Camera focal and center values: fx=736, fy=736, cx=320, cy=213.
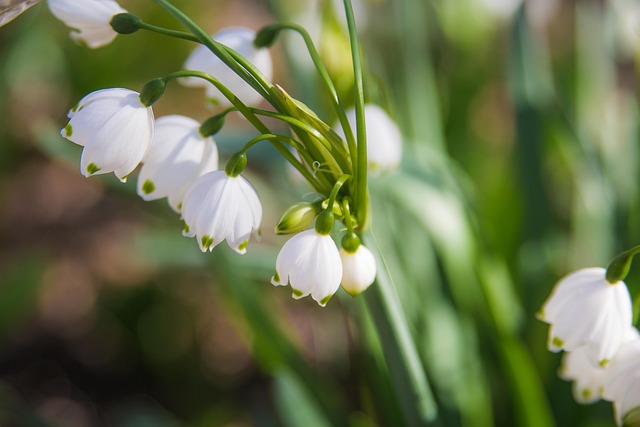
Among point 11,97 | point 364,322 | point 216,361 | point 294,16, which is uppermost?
point 294,16

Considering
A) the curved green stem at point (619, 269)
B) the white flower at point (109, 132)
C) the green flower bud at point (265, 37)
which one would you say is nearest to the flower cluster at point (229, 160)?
the white flower at point (109, 132)

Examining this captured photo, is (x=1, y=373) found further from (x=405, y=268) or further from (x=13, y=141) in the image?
(x=405, y=268)

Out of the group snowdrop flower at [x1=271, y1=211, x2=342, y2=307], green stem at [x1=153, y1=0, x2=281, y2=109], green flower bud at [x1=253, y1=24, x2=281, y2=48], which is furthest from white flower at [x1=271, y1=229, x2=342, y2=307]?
green flower bud at [x1=253, y1=24, x2=281, y2=48]

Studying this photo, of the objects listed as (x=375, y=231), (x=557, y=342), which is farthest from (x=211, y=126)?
(x=375, y=231)

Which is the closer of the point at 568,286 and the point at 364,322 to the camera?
the point at 568,286

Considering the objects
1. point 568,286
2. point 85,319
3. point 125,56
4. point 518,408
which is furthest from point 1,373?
point 568,286

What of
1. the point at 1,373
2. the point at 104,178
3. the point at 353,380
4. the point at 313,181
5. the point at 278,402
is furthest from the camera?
the point at 1,373

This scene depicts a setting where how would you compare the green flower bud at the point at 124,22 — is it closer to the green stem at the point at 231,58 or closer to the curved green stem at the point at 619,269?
the green stem at the point at 231,58
